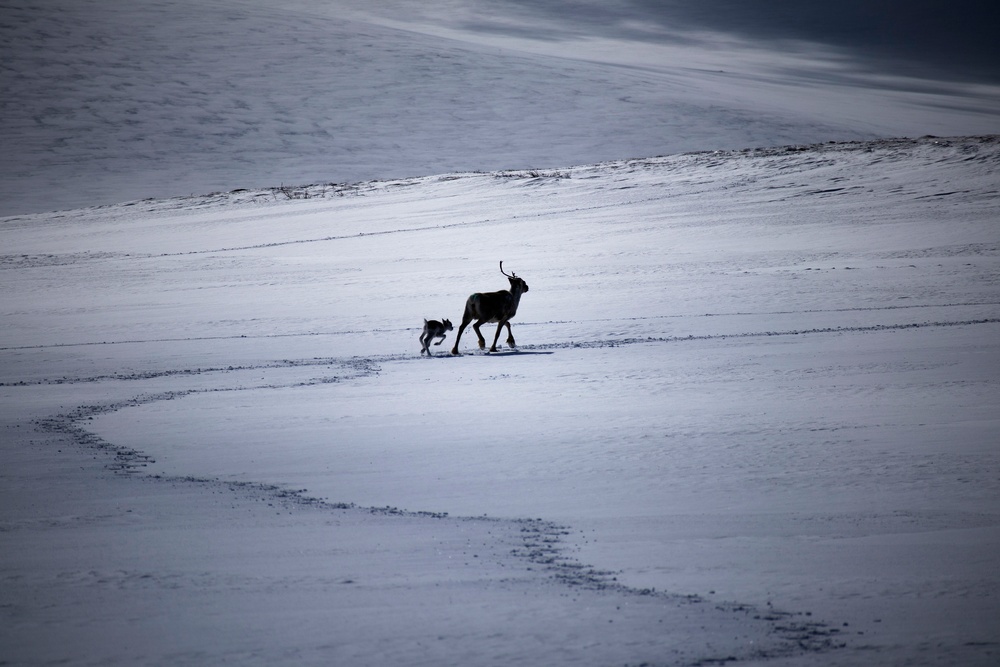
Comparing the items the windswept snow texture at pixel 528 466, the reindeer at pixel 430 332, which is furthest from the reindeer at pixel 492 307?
the windswept snow texture at pixel 528 466

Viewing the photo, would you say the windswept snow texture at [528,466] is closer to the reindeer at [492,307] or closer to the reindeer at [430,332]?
the reindeer at [430,332]

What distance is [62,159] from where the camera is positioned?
40406 mm

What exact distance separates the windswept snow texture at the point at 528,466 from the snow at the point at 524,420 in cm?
3

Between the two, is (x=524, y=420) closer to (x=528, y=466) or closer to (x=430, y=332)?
(x=528, y=466)

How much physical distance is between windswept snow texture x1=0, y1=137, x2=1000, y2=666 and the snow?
29mm

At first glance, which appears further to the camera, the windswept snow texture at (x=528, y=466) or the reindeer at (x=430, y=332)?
the reindeer at (x=430, y=332)

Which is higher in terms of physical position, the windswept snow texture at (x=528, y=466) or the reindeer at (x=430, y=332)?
the windswept snow texture at (x=528, y=466)

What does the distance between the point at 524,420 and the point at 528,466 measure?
1.52 m

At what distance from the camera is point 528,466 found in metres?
6.39

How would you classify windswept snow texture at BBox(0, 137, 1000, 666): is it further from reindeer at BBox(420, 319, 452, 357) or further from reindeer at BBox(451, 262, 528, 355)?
reindeer at BBox(451, 262, 528, 355)

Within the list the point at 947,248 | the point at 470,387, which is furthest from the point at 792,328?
the point at 947,248

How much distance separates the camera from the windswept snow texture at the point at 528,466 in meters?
3.86

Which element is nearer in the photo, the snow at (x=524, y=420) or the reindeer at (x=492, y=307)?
the snow at (x=524, y=420)

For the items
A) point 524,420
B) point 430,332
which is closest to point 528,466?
point 524,420
